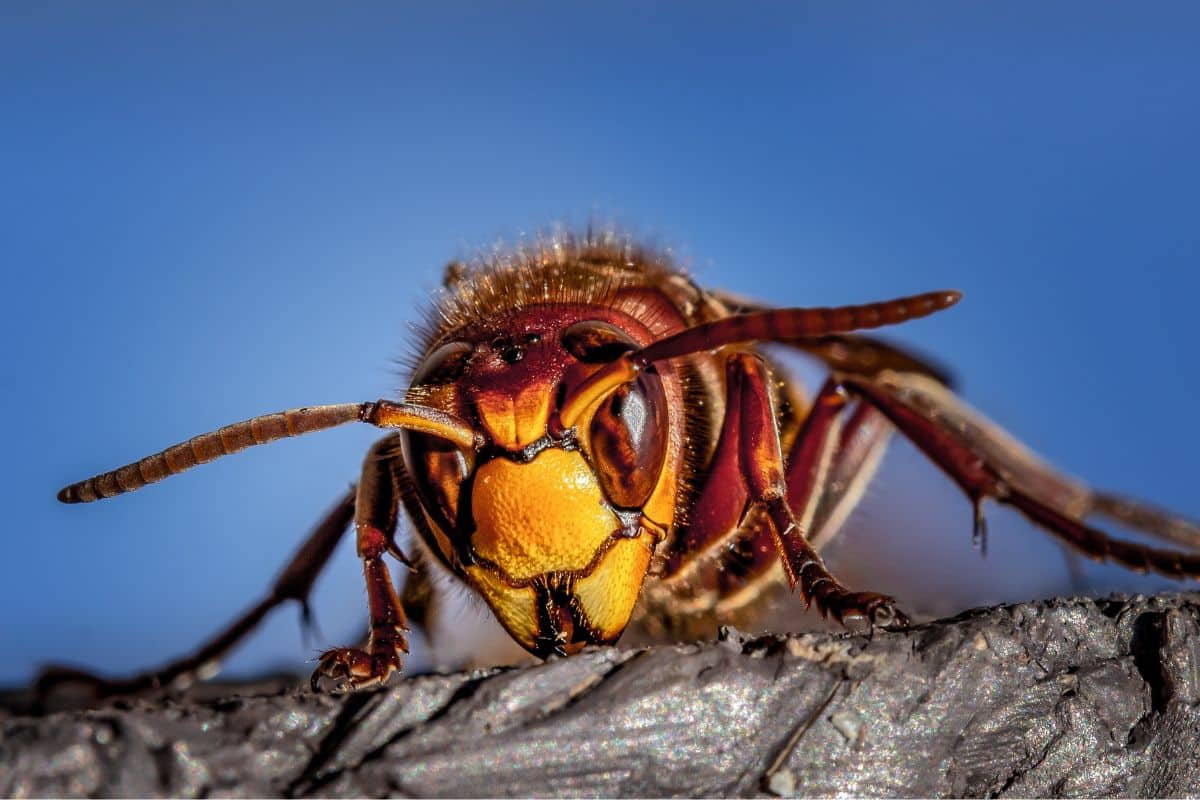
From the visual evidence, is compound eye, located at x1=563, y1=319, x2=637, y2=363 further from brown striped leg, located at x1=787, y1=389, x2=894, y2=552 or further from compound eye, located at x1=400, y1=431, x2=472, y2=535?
brown striped leg, located at x1=787, y1=389, x2=894, y2=552

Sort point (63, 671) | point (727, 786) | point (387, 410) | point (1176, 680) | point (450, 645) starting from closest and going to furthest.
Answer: point (727, 786) < point (1176, 680) < point (387, 410) < point (63, 671) < point (450, 645)

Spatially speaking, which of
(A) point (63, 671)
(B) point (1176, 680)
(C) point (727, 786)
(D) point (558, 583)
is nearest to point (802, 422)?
(D) point (558, 583)

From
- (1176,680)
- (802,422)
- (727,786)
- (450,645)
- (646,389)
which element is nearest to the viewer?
(727,786)

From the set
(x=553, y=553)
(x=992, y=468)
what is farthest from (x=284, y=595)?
(x=992, y=468)

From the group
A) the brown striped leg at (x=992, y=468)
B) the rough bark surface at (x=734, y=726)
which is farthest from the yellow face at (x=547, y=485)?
the brown striped leg at (x=992, y=468)

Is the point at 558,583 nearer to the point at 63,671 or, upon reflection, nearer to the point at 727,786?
the point at 727,786

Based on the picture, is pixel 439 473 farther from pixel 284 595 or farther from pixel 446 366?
pixel 284 595

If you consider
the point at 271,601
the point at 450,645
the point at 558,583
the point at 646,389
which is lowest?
the point at 450,645
